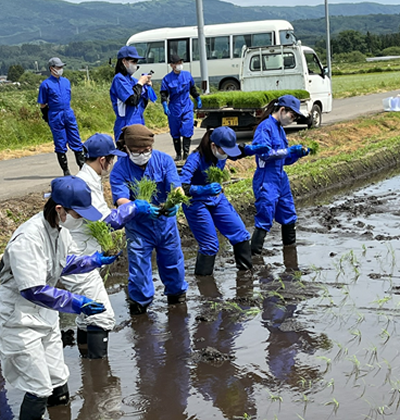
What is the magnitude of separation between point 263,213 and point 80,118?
42.2 feet

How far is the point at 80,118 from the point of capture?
20.3 m

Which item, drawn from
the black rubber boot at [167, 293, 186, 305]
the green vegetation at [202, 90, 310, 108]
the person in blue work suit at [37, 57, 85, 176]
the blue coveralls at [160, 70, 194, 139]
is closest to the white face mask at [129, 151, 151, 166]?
the black rubber boot at [167, 293, 186, 305]

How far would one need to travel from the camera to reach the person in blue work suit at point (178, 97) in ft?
42.7

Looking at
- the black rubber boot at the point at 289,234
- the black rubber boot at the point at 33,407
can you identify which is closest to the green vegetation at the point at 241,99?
the black rubber boot at the point at 289,234

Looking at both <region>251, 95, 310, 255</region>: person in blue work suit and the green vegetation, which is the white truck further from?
<region>251, 95, 310, 255</region>: person in blue work suit

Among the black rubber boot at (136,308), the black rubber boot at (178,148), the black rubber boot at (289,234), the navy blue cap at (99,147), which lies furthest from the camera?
the black rubber boot at (178,148)

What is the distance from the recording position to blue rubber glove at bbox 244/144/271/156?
25.7 feet

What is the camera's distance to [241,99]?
55.8 ft

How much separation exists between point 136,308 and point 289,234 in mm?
2827

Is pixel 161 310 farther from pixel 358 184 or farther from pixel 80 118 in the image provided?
pixel 80 118

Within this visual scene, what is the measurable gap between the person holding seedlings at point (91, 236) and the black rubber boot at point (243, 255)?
222 cm

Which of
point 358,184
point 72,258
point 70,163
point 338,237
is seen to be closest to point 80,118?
point 70,163

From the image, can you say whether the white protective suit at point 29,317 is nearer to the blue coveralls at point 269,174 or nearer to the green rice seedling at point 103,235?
the green rice seedling at point 103,235

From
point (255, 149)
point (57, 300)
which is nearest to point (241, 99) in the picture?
point (255, 149)
